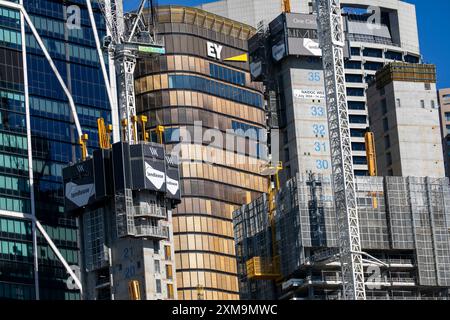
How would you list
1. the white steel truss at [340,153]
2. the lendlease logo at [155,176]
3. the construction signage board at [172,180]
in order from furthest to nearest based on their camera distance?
the construction signage board at [172,180]
the lendlease logo at [155,176]
the white steel truss at [340,153]

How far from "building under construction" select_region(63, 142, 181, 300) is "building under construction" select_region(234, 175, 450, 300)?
1514cm

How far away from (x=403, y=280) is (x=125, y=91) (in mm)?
52897

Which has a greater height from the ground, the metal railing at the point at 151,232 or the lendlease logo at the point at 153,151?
the lendlease logo at the point at 153,151

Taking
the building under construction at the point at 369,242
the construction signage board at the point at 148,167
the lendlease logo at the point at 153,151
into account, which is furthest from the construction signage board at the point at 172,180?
the building under construction at the point at 369,242

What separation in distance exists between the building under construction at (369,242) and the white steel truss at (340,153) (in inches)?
365

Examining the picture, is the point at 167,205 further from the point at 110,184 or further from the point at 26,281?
the point at 26,281

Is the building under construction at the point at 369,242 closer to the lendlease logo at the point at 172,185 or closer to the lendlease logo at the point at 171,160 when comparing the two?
the lendlease logo at the point at 172,185

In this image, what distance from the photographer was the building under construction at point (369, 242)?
575ft

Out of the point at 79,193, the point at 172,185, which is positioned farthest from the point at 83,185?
the point at 172,185

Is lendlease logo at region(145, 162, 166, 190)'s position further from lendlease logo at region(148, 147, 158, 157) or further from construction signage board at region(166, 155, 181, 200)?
lendlease logo at region(148, 147, 158, 157)

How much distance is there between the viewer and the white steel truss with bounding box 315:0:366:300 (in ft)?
534

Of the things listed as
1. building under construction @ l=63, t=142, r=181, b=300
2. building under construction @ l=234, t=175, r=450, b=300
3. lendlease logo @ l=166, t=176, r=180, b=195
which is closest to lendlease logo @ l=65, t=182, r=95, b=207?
building under construction @ l=63, t=142, r=181, b=300
